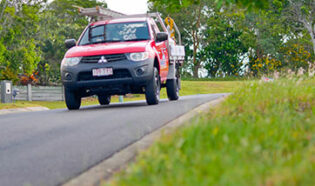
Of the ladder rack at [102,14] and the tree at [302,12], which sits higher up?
the tree at [302,12]

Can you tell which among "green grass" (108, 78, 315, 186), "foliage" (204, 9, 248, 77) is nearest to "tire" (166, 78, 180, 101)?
"green grass" (108, 78, 315, 186)

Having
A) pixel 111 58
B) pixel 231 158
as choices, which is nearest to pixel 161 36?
pixel 111 58

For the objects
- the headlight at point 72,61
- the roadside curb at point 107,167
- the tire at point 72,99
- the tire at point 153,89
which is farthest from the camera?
the tire at point 72,99

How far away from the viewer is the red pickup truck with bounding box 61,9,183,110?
1019 centimetres

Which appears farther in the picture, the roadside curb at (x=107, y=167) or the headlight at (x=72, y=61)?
the headlight at (x=72, y=61)

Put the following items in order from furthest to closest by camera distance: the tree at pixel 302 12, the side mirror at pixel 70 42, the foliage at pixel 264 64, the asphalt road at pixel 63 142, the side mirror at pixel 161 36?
the foliage at pixel 264 64 < the tree at pixel 302 12 < the side mirror at pixel 70 42 < the side mirror at pixel 161 36 < the asphalt road at pixel 63 142

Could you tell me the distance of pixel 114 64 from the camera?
33.4ft

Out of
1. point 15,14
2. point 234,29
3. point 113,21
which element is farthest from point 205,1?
point 113,21

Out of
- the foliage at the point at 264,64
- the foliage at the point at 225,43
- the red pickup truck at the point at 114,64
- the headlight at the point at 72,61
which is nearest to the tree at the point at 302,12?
the foliage at the point at 264,64

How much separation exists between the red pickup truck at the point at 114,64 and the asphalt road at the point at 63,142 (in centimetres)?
135

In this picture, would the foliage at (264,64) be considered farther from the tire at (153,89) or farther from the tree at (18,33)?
the tire at (153,89)

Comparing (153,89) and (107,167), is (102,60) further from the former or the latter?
(107,167)

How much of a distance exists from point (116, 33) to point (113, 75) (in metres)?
1.67

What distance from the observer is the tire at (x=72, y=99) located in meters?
10.9
